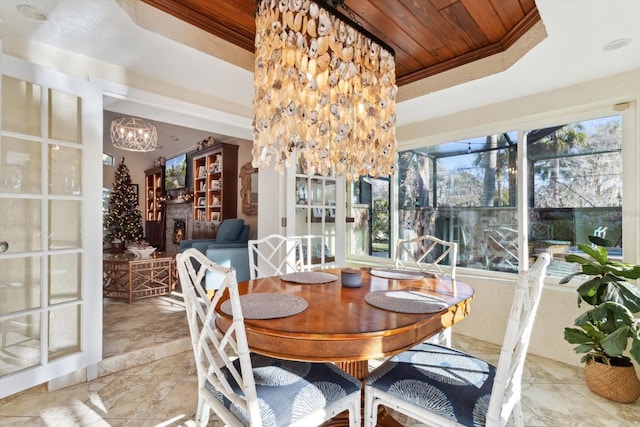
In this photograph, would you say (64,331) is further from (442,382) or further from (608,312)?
(608,312)

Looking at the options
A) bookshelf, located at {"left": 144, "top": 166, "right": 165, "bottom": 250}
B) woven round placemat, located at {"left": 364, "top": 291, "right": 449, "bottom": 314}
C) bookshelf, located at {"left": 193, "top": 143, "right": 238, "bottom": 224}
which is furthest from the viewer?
bookshelf, located at {"left": 144, "top": 166, "right": 165, "bottom": 250}

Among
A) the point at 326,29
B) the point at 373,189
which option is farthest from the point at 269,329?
the point at 373,189

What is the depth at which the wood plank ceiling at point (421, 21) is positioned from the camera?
184cm

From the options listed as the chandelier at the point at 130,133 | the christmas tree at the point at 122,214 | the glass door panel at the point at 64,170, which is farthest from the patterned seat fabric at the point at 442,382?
the christmas tree at the point at 122,214

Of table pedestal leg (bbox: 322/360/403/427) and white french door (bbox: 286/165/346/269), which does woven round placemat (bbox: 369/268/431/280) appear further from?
white french door (bbox: 286/165/346/269)

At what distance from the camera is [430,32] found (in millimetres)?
2135

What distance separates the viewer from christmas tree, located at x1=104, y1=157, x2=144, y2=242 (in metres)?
6.34

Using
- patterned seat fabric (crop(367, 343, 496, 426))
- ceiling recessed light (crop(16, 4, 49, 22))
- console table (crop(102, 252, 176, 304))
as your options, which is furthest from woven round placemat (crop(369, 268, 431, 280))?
console table (crop(102, 252, 176, 304))

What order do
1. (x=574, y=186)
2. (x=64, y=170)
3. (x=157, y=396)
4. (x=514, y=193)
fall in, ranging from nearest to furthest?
(x=157, y=396) → (x=64, y=170) → (x=574, y=186) → (x=514, y=193)

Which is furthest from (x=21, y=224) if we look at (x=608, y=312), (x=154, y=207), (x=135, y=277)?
(x=154, y=207)

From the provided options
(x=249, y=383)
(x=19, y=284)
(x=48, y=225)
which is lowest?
(x=249, y=383)

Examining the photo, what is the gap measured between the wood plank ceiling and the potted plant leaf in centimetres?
158

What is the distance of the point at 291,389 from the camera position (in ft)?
3.97

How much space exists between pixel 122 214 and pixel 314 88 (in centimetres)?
653
